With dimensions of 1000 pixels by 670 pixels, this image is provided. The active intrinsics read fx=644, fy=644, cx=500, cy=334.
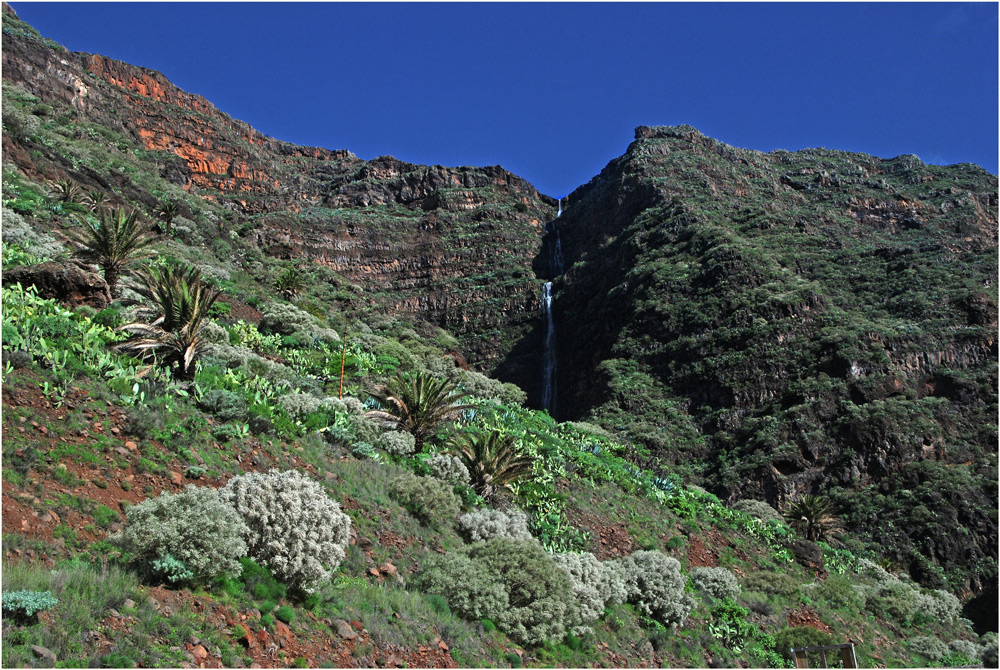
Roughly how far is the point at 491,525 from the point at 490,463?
2.67 metres

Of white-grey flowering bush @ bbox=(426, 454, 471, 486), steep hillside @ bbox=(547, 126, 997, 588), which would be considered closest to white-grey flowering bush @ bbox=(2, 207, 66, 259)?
white-grey flowering bush @ bbox=(426, 454, 471, 486)

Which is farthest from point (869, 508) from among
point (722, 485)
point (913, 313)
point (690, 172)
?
point (690, 172)

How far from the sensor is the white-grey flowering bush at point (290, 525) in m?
9.64

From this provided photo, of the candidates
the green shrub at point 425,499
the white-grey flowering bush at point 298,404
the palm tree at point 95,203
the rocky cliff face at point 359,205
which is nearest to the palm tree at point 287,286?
the palm tree at point 95,203

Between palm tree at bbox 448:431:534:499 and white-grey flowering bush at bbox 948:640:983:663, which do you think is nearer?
palm tree at bbox 448:431:534:499

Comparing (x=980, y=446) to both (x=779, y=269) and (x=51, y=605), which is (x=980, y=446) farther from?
(x=51, y=605)

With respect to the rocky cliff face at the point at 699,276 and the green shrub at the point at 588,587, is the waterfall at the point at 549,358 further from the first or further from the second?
the green shrub at the point at 588,587

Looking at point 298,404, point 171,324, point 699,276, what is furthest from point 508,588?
point 699,276

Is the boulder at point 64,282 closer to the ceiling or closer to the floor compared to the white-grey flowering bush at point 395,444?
closer to the ceiling

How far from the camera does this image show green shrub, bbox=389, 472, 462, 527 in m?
15.0

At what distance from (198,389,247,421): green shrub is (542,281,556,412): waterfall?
185ft

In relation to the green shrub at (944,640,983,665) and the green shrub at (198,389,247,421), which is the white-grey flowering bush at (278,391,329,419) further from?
the green shrub at (944,640,983,665)

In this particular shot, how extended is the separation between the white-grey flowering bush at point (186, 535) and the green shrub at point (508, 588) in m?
4.32

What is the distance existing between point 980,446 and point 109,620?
57711mm
